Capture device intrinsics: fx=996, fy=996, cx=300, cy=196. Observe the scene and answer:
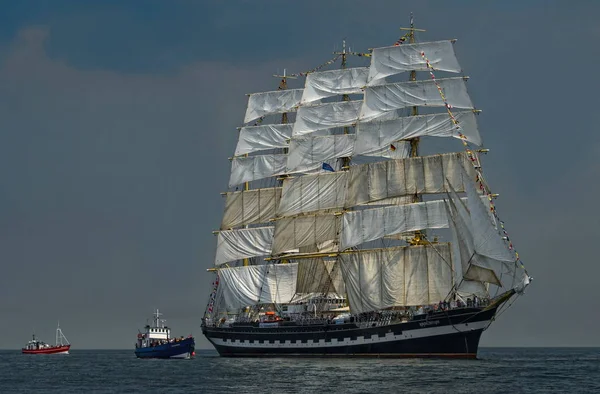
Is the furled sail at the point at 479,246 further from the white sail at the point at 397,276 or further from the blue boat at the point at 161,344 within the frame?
the blue boat at the point at 161,344

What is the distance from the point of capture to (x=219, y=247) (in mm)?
139875

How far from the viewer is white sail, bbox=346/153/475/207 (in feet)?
366

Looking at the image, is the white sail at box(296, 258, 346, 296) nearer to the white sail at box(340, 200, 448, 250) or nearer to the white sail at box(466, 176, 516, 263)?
the white sail at box(340, 200, 448, 250)

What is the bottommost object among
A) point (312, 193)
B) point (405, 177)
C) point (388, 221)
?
point (388, 221)

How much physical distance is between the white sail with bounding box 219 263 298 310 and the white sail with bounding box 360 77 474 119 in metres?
23.3

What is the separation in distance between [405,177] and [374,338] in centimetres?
1894

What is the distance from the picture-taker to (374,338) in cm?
11006

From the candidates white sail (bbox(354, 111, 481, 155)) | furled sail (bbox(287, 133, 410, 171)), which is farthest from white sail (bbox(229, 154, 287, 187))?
white sail (bbox(354, 111, 481, 155))

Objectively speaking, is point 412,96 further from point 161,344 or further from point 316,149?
point 161,344

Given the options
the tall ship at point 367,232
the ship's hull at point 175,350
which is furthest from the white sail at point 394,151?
the ship's hull at point 175,350

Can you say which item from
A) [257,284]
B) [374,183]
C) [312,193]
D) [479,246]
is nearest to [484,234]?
[479,246]

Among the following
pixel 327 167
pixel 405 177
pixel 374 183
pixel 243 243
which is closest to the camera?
pixel 405 177

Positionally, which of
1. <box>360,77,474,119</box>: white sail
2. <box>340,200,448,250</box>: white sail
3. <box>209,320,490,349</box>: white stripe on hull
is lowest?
<box>209,320,490,349</box>: white stripe on hull

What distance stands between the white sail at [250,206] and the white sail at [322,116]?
11.1 metres
